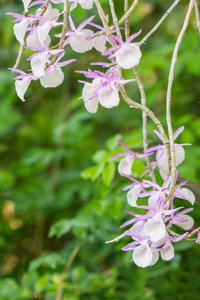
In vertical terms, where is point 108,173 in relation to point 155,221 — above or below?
below

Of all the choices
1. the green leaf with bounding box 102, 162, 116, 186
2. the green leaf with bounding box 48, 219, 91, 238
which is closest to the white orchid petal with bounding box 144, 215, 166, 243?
the green leaf with bounding box 102, 162, 116, 186

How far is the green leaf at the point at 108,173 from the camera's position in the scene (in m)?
0.88

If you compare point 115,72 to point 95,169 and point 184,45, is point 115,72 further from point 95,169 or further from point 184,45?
point 184,45

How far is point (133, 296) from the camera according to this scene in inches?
39.9

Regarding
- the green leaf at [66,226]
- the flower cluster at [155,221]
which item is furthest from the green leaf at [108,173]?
the flower cluster at [155,221]

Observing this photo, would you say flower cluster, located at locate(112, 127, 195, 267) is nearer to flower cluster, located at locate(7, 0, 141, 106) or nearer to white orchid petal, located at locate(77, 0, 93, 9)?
flower cluster, located at locate(7, 0, 141, 106)

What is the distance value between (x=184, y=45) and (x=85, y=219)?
698 mm

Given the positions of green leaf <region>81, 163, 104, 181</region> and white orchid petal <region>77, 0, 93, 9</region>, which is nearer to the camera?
white orchid petal <region>77, 0, 93, 9</region>

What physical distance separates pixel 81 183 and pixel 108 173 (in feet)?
1.89

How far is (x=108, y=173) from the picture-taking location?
2.93ft

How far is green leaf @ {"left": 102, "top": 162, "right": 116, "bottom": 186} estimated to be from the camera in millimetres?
875

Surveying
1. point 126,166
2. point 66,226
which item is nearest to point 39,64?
point 126,166

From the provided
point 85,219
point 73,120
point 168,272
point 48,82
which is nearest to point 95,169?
point 85,219

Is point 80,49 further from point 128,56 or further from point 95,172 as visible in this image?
point 95,172
